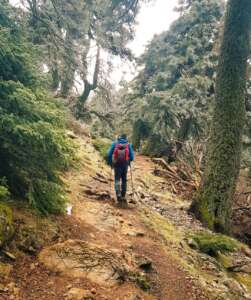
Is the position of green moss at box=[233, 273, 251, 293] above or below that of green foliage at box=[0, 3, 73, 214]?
below

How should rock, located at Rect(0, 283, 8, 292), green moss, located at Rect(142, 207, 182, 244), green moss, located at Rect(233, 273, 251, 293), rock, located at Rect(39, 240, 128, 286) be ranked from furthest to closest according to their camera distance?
green moss, located at Rect(142, 207, 182, 244)
green moss, located at Rect(233, 273, 251, 293)
rock, located at Rect(39, 240, 128, 286)
rock, located at Rect(0, 283, 8, 292)

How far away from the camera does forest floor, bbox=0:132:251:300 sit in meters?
4.41

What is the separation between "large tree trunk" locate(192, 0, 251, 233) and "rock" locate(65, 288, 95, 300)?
5.36 metres

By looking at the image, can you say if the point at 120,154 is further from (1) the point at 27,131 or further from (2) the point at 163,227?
(1) the point at 27,131

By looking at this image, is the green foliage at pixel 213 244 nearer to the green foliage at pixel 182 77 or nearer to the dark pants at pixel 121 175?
the dark pants at pixel 121 175

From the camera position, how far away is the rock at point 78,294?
4167 mm

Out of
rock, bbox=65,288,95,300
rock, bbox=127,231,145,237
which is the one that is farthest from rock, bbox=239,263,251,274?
rock, bbox=65,288,95,300

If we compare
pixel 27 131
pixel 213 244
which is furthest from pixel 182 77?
pixel 27 131

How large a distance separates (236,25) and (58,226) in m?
7.01

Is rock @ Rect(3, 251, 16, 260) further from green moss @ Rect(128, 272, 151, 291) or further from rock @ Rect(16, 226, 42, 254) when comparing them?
green moss @ Rect(128, 272, 151, 291)

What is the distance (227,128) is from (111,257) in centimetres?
538

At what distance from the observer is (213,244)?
7199 millimetres

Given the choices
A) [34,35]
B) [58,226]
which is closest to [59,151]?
[58,226]

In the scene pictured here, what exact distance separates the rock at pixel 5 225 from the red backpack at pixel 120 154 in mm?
4433
